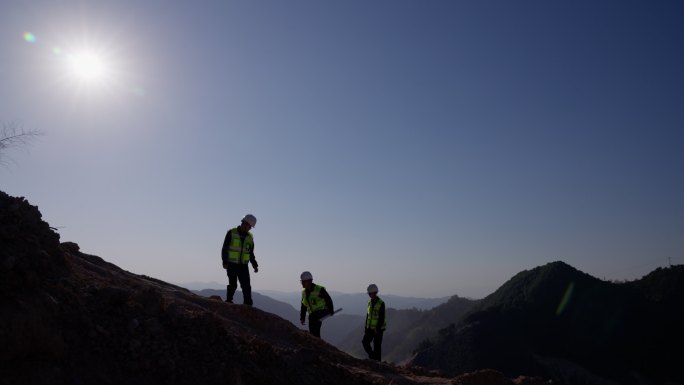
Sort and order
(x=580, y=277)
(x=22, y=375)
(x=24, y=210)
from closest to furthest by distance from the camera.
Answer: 1. (x=22, y=375)
2. (x=24, y=210)
3. (x=580, y=277)

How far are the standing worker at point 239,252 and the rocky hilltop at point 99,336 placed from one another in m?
2.87

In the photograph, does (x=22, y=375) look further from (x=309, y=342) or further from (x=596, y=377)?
(x=596, y=377)

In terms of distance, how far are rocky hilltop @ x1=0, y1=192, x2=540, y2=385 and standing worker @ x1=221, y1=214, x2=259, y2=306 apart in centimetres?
287

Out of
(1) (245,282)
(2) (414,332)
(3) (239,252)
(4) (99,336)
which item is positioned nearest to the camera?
(4) (99,336)

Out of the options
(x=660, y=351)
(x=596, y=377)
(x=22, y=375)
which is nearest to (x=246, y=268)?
(x=22, y=375)

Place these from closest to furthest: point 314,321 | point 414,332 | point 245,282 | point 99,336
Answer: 1. point 99,336
2. point 245,282
3. point 314,321
4. point 414,332

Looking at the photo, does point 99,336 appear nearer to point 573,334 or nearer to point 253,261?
point 253,261

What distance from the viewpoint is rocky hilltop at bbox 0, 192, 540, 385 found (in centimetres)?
374

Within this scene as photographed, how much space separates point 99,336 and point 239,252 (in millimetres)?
4852

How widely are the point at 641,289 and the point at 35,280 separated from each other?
50.7 meters

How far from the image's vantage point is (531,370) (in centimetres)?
3142

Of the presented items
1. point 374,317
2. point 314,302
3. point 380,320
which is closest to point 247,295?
point 314,302

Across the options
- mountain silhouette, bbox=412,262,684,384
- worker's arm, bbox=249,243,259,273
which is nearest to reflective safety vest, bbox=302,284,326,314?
worker's arm, bbox=249,243,259,273

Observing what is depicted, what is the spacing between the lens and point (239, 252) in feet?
30.1
